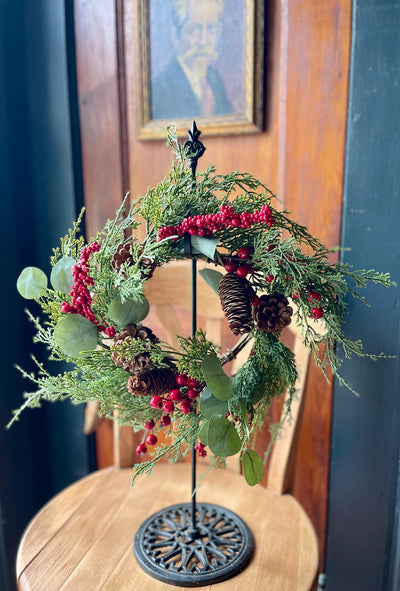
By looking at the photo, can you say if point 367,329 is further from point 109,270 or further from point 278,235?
point 109,270

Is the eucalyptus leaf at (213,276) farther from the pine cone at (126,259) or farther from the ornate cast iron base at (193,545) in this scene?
the ornate cast iron base at (193,545)

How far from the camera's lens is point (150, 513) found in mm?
786

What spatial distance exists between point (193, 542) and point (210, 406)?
0.28 metres

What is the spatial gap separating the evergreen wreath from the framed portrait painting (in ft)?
1.25

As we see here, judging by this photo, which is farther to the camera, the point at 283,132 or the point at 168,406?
the point at 283,132

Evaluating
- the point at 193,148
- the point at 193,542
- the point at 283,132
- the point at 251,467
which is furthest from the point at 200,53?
the point at 193,542

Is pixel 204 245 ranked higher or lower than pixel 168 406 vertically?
higher

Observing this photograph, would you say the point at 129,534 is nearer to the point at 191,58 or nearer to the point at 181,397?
the point at 181,397

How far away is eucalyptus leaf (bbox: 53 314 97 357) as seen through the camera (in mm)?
564

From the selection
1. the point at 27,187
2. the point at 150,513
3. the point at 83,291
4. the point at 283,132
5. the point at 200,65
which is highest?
the point at 200,65

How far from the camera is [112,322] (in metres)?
0.60

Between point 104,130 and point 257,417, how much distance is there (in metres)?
0.74

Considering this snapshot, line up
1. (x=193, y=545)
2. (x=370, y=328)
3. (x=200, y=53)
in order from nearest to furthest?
(x=193, y=545), (x=370, y=328), (x=200, y=53)

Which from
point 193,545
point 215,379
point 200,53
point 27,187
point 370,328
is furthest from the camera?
point 27,187
